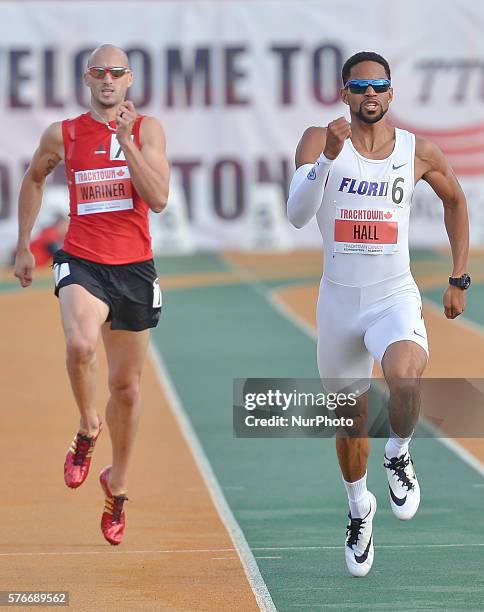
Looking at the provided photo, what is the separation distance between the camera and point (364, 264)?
762cm

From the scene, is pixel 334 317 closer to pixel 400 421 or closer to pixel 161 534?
pixel 400 421

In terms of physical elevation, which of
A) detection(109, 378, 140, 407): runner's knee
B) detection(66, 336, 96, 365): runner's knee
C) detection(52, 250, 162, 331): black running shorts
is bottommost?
detection(109, 378, 140, 407): runner's knee

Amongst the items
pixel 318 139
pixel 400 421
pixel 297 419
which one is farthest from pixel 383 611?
pixel 297 419

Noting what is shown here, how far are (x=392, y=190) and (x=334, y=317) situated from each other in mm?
651

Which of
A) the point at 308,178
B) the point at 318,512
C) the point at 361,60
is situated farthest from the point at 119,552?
the point at 361,60

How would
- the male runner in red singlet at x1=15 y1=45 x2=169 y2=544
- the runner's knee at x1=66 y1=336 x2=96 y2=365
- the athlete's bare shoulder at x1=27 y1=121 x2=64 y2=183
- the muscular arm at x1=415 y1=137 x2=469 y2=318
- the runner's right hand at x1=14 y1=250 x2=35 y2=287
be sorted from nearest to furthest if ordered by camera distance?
the muscular arm at x1=415 y1=137 x2=469 y2=318
the runner's knee at x1=66 y1=336 x2=96 y2=365
the male runner in red singlet at x1=15 y1=45 x2=169 y2=544
the athlete's bare shoulder at x1=27 y1=121 x2=64 y2=183
the runner's right hand at x1=14 y1=250 x2=35 y2=287

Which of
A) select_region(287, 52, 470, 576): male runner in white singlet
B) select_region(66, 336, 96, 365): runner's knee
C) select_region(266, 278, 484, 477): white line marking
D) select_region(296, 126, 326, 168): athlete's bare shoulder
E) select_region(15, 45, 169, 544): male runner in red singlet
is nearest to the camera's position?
select_region(287, 52, 470, 576): male runner in white singlet

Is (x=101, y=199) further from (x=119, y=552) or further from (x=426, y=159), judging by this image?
(x=119, y=552)

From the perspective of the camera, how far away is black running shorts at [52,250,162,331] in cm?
804

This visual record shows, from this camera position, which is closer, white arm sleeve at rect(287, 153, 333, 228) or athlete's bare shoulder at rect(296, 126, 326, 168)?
A: white arm sleeve at rect(287, 153, 333, 228)

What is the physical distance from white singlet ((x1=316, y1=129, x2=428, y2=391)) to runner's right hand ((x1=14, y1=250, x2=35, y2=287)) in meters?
1.54

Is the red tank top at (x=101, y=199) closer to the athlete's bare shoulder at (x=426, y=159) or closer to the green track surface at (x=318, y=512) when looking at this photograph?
the athlete's bare shoulder at (x=426, y=159)

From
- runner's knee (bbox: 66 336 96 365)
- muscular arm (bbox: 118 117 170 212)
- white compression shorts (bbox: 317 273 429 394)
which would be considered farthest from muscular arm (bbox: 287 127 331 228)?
runner's knee (bbox: 66 336 96 365)

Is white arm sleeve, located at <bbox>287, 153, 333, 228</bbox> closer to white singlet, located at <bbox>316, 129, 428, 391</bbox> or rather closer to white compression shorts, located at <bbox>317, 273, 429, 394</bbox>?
white singlet, located at <bbox>316, 129, 428, 391</bbox>
